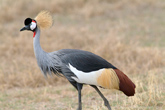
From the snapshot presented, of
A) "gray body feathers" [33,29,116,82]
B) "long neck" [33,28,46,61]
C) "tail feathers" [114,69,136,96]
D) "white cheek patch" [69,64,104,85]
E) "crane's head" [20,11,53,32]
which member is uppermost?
"crane's head" [20,11,53,32]

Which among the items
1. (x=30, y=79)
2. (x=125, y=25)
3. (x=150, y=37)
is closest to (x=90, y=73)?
(x=30, y=79)

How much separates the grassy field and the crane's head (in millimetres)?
1195

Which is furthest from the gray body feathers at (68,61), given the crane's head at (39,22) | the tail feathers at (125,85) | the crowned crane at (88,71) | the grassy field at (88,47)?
Answer: the grassy field at (88,47)

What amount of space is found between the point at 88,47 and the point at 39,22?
347 centimetres

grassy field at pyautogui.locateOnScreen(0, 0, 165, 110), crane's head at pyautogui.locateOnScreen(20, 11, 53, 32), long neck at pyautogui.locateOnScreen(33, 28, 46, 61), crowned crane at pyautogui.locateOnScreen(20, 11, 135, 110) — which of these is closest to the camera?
crowned crane at pyautogui.locateOnScreen(20, 11, 135, 110)

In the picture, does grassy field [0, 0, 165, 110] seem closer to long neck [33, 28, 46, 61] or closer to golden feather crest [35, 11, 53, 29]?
long neck [33, 28, 46, 61]

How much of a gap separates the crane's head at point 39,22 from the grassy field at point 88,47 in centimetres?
119

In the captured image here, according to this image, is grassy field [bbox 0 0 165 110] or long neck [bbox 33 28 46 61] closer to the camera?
long neck [bbox 33 28 46 61]

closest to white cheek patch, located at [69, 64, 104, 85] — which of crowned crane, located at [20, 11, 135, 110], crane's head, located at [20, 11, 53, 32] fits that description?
crowned crane, located at [20, 11, 135, 110]

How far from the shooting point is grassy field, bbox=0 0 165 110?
16.4 feet

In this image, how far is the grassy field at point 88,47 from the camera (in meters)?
5.01

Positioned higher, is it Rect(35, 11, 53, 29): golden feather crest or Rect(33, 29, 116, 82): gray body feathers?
Rect(35, 11, 53, 29): golden feather crest

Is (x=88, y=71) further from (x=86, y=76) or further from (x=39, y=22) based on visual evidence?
(x=39, y=22)

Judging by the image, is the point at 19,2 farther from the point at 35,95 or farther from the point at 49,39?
the point at 35,95
